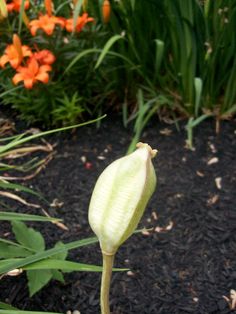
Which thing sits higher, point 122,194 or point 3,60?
point 122,194

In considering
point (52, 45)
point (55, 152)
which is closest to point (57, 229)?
point (55, 152)

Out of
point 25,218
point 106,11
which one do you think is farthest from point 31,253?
point 106,11

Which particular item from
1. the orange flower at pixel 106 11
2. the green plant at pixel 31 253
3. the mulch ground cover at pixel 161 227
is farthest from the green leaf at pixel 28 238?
the orange flower at pixel 106 11

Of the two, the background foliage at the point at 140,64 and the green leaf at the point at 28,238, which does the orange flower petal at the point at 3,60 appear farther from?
the green leaf at the point at 28,238

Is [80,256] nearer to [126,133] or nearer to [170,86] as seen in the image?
[126,133]

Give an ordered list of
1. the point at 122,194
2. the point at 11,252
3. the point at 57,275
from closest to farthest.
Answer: the point at 122,194, the point at 11,252, the point at 57,275

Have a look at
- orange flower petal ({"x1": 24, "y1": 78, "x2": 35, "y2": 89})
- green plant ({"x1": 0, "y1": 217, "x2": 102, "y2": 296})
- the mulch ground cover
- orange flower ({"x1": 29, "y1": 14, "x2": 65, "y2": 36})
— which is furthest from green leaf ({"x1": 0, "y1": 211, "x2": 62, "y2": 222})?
orange flower ({"x1": 29, "y1": 14, "x2": 65, "y2": 36})

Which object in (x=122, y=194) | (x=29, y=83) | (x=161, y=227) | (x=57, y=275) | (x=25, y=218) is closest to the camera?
(x=122, y=194)

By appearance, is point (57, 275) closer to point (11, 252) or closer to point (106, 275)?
point (11, 252)
